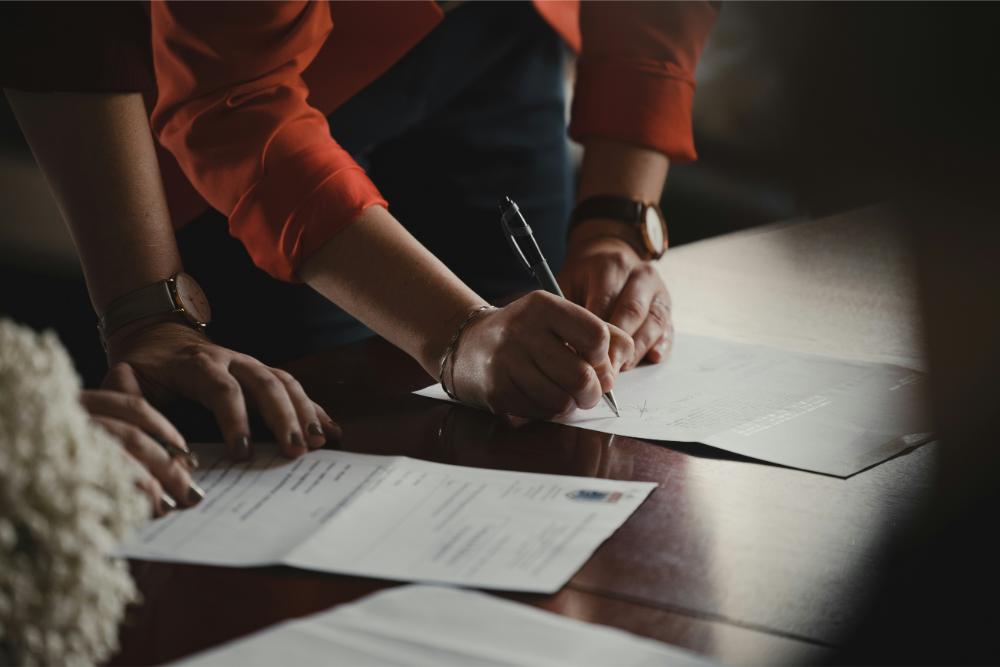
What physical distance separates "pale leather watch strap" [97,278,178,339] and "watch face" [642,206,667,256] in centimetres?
59

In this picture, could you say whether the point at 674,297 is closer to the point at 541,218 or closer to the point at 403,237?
the point at 541,218

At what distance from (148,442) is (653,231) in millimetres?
764

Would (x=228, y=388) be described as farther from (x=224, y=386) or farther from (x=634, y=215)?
(x=634, y=215)

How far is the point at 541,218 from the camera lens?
5.31 ft

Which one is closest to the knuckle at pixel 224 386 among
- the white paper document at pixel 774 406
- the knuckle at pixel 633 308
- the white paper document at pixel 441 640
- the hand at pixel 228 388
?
the hand at pixel 228 388

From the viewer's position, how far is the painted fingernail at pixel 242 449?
89cm

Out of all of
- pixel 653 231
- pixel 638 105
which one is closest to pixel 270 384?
pixel 653 231

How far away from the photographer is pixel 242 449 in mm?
894

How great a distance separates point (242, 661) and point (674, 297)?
0.93 metres

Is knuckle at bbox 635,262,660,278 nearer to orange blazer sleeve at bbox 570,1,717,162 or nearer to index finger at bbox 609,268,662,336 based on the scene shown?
index finger at bbox 609,268,662,336

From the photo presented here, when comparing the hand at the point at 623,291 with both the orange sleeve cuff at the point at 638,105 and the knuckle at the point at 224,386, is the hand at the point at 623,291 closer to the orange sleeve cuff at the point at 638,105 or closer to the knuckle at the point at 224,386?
the orange sleeve cuff at the point at 638,105

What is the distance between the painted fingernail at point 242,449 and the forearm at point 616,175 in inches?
23.7

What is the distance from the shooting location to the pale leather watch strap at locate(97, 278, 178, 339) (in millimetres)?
1063

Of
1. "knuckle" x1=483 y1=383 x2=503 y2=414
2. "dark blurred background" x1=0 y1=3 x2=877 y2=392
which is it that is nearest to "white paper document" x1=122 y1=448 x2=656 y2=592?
"knuckle" x1=483 y1=383 x2=503 y2=414
